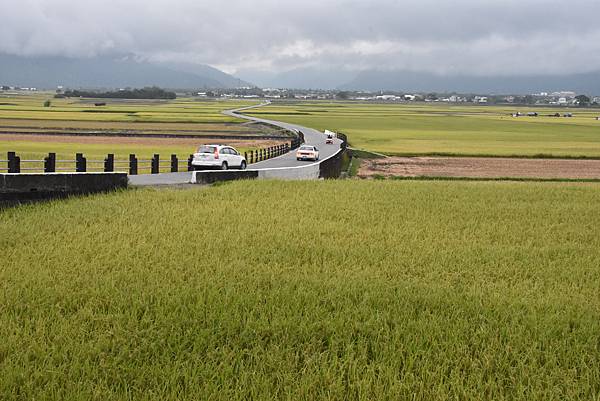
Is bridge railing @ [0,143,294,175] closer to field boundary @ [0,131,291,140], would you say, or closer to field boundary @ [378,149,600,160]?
field boundary @ [378,149,600,160]

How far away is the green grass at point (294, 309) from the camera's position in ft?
19.6

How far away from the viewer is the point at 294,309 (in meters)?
7.75

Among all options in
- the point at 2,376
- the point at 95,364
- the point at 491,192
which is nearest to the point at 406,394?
the point at 95,364

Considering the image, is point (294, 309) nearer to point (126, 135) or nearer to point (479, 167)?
point (479, 167)

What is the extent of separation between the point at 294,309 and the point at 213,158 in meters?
22.9

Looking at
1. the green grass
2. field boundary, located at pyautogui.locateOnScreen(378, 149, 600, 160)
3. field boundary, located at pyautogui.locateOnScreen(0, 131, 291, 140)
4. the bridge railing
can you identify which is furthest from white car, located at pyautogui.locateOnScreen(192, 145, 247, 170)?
field boundary, located at pyautogui.locateOnScreen(0, 131, 291, 140)

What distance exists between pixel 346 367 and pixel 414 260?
15.0 ft

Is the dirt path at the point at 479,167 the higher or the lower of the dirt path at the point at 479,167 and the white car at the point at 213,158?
the lower

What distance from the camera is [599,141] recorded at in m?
70.0

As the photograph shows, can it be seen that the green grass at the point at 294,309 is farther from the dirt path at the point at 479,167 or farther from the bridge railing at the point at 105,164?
the dirt path at the point at 479,167

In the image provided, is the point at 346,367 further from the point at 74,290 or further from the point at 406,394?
the point at 74,290

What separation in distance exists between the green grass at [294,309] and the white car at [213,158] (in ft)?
51.4

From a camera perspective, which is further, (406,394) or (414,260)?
(414,260)

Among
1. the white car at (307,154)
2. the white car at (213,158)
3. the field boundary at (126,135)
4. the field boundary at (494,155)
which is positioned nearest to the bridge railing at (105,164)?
the white car at (213,158)
